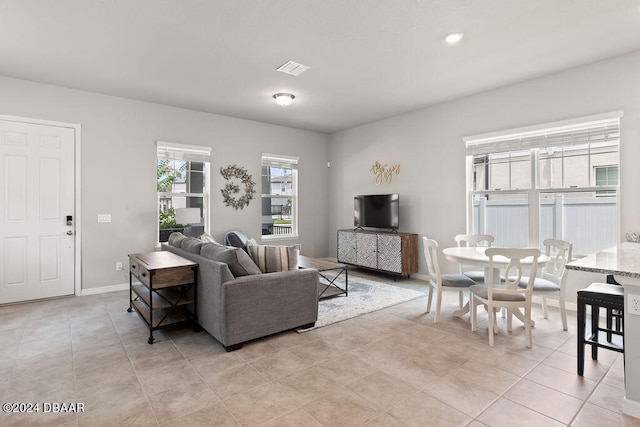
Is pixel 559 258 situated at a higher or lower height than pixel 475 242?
lower

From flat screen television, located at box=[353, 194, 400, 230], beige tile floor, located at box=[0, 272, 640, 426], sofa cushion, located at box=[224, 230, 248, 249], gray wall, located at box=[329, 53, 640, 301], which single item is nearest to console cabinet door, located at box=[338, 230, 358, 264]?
flat screen television, located at box=[353, 194, 400, 230]

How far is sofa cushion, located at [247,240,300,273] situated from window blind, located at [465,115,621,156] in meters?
3.23

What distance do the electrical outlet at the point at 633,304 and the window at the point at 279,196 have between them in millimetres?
5268

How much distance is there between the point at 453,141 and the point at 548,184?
141 centimetres

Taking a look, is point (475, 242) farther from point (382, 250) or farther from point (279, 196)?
point (279, 196)

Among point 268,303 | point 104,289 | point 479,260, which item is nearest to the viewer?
point 268,303

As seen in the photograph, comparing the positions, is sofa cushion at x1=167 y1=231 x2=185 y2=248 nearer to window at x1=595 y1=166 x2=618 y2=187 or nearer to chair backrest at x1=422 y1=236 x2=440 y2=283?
chair backrest at x1=422 y1=236 x2=440 y2=283

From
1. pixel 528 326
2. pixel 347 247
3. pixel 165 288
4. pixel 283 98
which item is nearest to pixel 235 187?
pixel 283 98

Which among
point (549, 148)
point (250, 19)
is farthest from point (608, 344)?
point (250, 19)

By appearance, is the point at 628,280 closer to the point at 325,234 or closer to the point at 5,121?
the point at 325,234

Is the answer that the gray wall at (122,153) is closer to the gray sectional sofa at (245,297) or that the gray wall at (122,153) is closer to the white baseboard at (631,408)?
the gray sectional sofa at (245,297)

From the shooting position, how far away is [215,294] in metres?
2.84

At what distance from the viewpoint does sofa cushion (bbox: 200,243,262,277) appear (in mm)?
2901

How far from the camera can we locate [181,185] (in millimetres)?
5469
